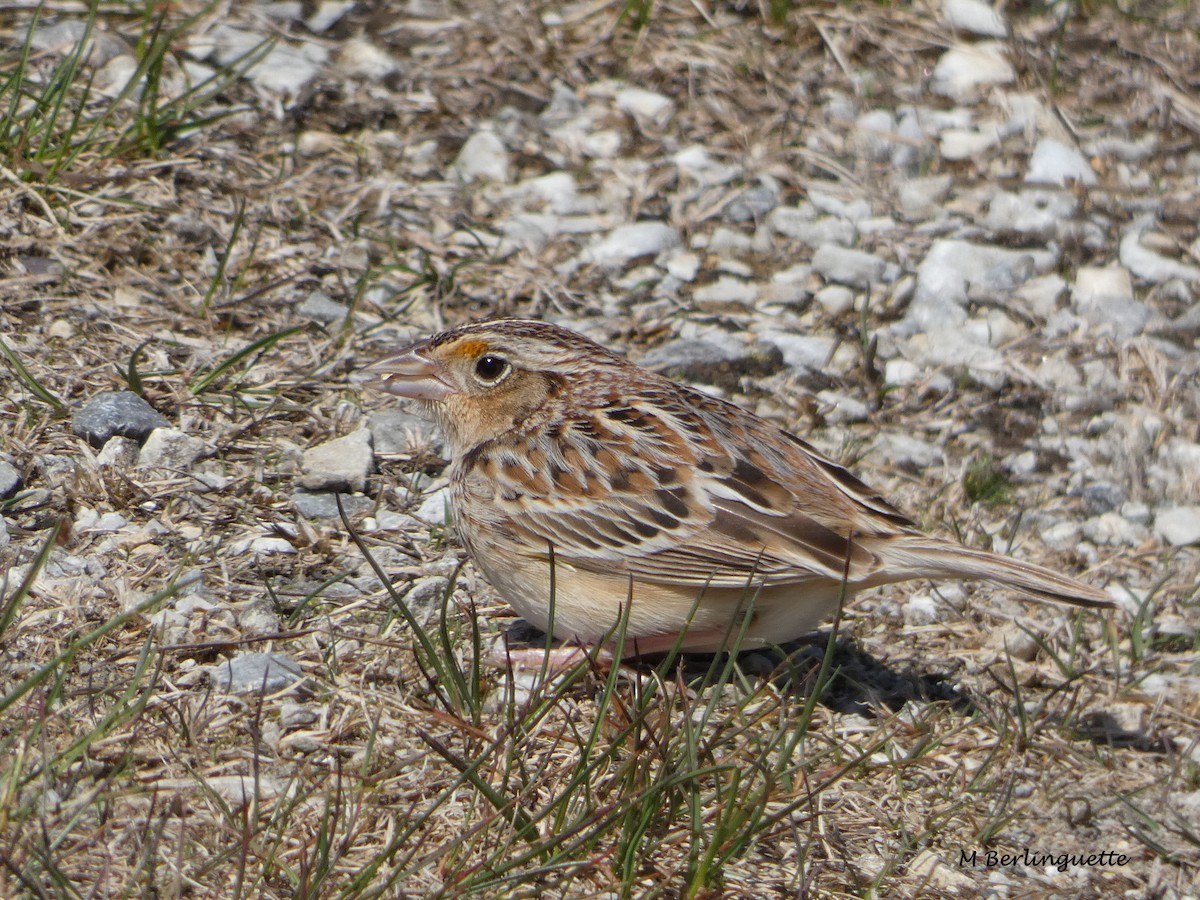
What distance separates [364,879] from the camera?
3.82 metres

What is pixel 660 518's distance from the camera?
519cm

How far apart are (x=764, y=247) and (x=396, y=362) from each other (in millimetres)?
2704

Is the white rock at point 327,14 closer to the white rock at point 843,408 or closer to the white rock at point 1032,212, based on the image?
the white rock at point 843,408

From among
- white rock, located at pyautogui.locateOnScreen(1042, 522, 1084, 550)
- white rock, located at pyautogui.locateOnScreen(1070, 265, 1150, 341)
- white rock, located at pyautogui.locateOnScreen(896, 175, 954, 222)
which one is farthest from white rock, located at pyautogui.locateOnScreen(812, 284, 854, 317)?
white rock, located at pyautogui.locateOnScreen(1042, 522, 1084, 550)

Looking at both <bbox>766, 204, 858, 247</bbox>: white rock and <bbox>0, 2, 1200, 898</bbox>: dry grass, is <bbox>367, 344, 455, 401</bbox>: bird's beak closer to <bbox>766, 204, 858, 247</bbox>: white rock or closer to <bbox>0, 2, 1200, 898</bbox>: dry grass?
<bbox>0, 2, 1200, 898</bbox>: dry grass

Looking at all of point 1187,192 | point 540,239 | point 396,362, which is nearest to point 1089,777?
point 396,362

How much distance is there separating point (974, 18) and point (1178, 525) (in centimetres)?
415

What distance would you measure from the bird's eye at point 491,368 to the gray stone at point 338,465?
2.26ft

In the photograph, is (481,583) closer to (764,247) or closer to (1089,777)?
(1089,777)

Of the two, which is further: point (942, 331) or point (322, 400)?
point (942, 331)

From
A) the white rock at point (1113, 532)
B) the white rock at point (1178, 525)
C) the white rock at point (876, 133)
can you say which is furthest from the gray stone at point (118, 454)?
the white rock at point (876, 133)

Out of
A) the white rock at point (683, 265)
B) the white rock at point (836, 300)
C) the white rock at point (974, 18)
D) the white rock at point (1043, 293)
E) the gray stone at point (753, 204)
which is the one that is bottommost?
the white rock at point (683, 265)

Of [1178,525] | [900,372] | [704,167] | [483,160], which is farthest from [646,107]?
[1178,525]

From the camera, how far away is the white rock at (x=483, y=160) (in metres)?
8.13
